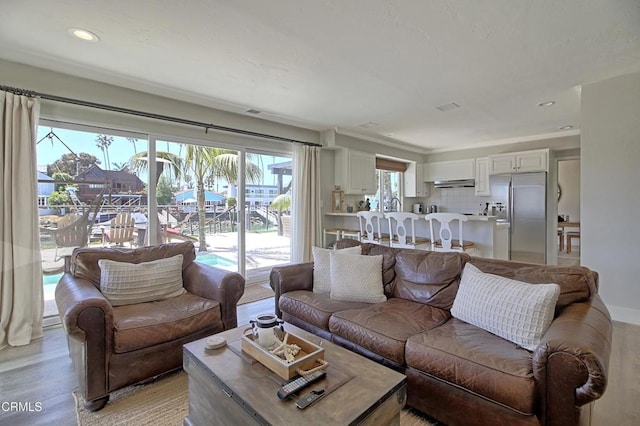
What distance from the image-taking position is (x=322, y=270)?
9.08 feet

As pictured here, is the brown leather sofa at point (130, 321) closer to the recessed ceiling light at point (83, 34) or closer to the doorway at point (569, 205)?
the recessed ceiling light at point (83, 34)

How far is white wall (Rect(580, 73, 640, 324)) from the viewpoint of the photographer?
10.1ft

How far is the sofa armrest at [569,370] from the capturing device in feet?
3.92

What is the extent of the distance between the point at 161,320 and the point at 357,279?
1471 mm

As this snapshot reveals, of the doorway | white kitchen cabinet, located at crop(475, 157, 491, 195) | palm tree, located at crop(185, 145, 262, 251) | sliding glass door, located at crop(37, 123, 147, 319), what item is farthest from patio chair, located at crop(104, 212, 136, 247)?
the doorway

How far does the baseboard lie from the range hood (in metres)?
3.79

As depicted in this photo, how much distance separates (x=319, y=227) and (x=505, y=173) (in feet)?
12.7

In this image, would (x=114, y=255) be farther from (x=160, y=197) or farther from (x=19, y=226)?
(x=160, y=197)

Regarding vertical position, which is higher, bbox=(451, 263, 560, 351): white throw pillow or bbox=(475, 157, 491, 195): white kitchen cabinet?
bbox=(475, 157, 491, 195): white kitchen cabinet

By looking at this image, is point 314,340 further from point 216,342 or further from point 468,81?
point 468,81

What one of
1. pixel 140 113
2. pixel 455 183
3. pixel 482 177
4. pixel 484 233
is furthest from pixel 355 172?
pixel 140 113

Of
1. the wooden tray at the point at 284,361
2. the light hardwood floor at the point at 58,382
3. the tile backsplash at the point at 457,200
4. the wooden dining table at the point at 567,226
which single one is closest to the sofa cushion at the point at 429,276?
the light hardwood floor at the point at 58,382

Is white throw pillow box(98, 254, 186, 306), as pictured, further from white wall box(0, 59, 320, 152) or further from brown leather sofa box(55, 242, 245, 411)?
white wall box(0, 59, 320, 152)

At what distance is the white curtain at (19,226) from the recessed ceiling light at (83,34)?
89cm
